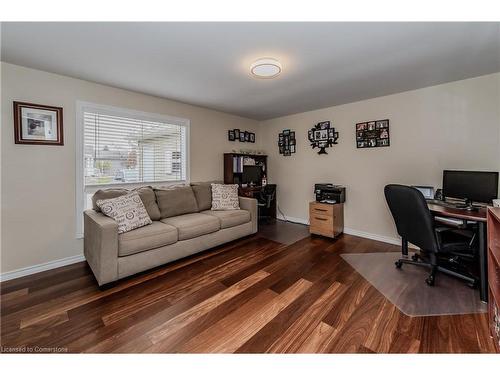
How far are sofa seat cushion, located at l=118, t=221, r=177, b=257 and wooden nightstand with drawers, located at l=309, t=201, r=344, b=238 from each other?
2180mm

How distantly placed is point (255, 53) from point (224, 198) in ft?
6.89

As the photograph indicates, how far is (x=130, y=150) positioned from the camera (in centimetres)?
312

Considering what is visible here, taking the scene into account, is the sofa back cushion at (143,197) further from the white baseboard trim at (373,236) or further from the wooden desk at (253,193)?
the white baseboard trim at (373,236)

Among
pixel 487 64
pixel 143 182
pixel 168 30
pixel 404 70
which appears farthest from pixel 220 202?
pixel 487 64

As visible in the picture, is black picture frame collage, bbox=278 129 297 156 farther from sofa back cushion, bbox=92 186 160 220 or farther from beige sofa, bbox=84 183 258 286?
sofa back cushion, bbox=92 186 160 220

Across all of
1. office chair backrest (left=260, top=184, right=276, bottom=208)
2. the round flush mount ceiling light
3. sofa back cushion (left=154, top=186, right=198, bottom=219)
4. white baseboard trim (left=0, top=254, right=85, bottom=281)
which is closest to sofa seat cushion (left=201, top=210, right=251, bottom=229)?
sofa back cushion (left=154, top=186, right=198, bottom=219)

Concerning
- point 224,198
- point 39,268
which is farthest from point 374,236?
point 39,268

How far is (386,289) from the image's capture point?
78.7 inches

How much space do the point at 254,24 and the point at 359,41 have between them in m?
0.90

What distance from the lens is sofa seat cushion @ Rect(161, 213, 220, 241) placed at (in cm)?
261

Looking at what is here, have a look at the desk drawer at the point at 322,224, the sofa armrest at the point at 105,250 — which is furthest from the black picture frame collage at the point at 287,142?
the sofa armrest at the point at 105,250

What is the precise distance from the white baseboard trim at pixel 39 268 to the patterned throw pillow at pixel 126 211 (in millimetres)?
842

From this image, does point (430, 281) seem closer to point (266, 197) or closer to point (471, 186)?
point (471, 186)

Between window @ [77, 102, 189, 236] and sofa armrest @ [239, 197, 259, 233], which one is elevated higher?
window @ [77, 102, 189, 236]
